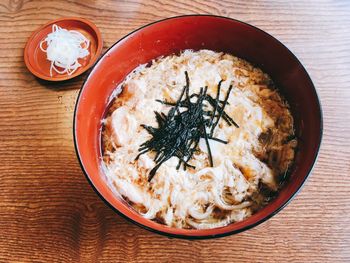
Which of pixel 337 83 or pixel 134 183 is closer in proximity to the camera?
pixel 134 183

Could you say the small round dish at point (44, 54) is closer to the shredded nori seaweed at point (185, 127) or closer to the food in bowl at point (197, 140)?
the food in bowl at point (197, 140)

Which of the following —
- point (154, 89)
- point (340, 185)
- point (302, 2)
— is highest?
point (302, 2)

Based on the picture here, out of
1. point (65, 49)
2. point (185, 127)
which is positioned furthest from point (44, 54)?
point (185, 127)

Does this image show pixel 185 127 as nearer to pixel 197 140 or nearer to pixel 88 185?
pixel 197 140

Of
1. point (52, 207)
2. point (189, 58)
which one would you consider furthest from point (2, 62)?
point (189, 58)

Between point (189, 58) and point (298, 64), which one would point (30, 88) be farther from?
point (298, 64)

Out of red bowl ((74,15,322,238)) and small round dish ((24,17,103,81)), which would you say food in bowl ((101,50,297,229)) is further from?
small round dish ((24,17,103,81))

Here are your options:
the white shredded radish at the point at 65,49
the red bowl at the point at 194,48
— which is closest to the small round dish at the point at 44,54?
the white shredded radish at the point at 65,49

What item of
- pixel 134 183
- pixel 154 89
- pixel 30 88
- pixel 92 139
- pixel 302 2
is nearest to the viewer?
pixel 134 183
